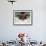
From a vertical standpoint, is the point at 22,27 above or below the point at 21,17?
below

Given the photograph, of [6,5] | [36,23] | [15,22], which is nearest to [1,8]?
[6,5]

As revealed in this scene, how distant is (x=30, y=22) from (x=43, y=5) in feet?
2.83

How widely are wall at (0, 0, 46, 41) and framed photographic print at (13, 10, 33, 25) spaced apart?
0.39ft

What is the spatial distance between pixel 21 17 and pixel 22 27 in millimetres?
405

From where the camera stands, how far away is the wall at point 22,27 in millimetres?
5312

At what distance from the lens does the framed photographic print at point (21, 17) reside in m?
5.32

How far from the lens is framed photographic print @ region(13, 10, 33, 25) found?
532cm

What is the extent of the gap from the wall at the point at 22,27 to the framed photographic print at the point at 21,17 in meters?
0.12

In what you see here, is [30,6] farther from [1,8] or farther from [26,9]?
[1,8]

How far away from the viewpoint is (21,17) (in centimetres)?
535

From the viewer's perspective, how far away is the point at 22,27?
5.33m

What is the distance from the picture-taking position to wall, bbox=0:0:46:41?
5312 millimetres

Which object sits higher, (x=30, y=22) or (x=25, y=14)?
(x=25, y=14)

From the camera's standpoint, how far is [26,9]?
17.4 ft
